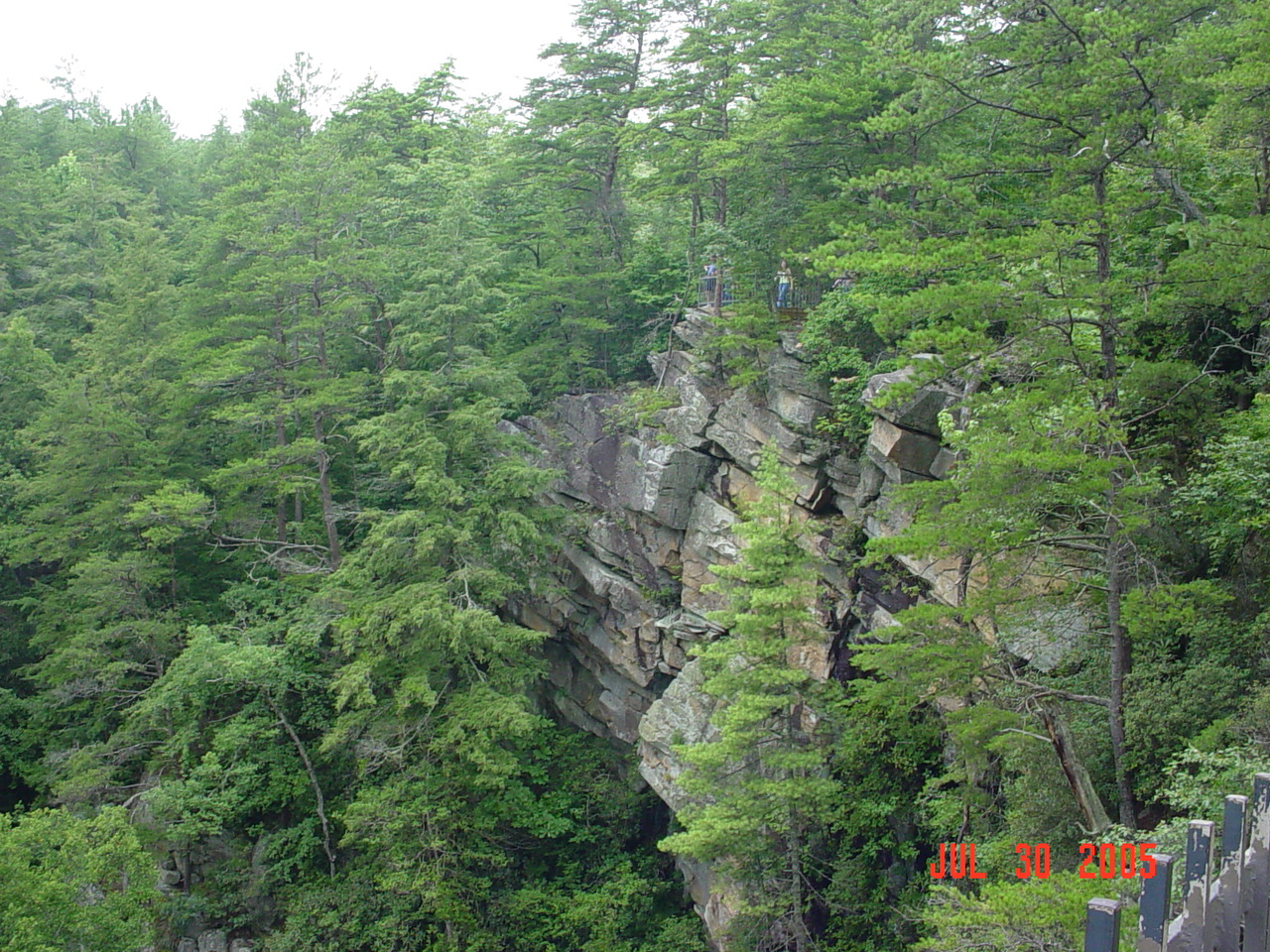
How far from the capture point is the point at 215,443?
21531mm

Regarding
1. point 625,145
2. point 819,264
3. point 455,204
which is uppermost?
point 625,145

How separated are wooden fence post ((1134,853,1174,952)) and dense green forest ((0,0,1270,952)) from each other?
215cm

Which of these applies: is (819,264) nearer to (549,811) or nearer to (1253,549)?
(1253,549)

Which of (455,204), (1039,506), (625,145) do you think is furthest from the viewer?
(625,145)

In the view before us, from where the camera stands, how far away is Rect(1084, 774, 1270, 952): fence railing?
4.29 metres

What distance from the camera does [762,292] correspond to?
17.8 m

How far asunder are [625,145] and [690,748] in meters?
14.7

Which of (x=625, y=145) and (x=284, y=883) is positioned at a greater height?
(x=625, y=145)

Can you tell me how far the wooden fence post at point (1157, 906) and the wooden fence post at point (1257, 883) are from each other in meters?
0.72

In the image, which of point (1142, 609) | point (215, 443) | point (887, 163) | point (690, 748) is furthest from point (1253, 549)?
point (215, 443)

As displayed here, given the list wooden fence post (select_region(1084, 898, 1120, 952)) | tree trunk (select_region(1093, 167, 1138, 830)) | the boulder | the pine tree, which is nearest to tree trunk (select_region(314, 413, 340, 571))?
the pine tree

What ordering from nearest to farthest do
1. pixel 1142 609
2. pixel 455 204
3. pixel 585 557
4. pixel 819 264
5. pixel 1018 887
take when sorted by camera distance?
1. pixel 1018 887
2. pixel 1142 609
3. pixel 819 264
4. pixel 455 204
5. pixel 585 557

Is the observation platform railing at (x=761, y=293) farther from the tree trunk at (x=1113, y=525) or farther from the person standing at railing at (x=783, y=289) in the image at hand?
the tree trunk at (x=1113, y=525)

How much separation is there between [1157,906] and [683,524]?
13.9 meters
